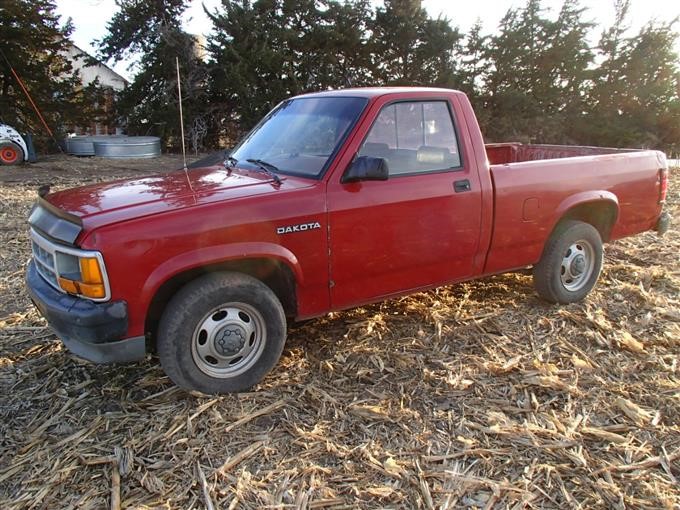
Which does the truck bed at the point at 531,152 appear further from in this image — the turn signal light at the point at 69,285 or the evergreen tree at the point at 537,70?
the evergreen tree at the point at 537,70

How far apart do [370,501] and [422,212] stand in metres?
1.90

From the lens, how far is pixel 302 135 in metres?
3.79

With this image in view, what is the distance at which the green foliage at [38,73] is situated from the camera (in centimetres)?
1809

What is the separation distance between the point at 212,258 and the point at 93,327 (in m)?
0.71

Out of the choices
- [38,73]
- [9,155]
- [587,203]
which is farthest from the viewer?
[38,73]

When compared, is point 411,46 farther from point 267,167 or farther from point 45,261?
point 45,261

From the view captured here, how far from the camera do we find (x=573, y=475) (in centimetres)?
262

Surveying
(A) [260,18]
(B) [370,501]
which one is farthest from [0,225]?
(A) [260,18]

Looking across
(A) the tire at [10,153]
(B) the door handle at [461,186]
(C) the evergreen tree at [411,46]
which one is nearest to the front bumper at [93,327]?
(B) the door handle at [461,186]

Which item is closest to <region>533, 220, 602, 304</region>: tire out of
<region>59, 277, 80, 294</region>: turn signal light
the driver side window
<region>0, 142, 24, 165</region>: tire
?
the driver side window

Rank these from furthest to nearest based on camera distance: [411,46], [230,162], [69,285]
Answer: [411,46]
[230,162]
[69,285]

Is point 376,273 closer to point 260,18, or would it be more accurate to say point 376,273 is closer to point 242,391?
point 242,391

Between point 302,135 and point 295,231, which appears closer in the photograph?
point 295,231

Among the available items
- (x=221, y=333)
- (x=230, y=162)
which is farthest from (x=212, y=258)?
(x=230, y=162)
